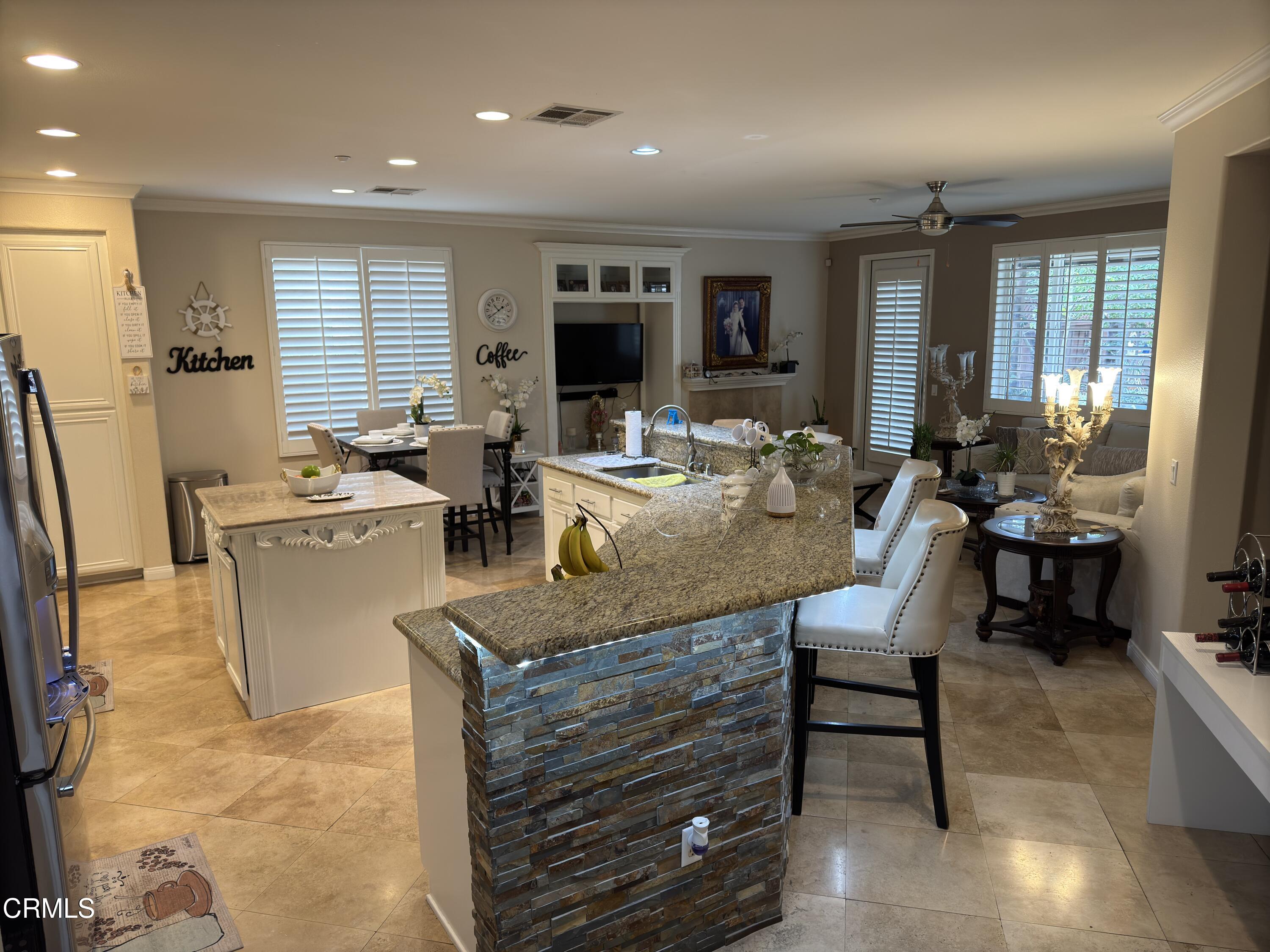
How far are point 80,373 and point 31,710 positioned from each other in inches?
176

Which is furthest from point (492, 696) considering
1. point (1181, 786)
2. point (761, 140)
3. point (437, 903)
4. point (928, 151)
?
point (928, 151)

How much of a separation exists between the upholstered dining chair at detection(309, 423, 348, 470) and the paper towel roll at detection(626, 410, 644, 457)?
191 cm

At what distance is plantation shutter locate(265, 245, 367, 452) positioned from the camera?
6367mm

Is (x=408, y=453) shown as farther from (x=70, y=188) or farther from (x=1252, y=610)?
(x=1252, y=610)

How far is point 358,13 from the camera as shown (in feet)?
7.57

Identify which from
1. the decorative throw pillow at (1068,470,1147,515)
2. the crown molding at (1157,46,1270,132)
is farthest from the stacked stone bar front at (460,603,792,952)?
the decorative throw pillow at (1068,470,1147,515)

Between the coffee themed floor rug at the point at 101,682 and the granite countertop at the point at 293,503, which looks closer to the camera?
the granite countertop at the point at 293,503

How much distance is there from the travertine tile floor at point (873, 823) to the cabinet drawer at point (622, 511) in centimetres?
125

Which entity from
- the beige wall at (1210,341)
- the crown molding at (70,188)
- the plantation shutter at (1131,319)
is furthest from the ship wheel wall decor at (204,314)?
the plantation shutter at (1131,319)

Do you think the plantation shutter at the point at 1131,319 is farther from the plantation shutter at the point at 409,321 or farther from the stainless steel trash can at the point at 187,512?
the stainless steel trash can at the point at 187,512

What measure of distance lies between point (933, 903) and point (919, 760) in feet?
2.77

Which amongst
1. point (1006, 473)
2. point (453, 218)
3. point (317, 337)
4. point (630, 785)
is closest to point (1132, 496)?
point (1006, 473)

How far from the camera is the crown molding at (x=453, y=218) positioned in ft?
19.3

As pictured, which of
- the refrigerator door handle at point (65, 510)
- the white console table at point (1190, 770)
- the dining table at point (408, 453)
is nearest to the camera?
the refrigerator door handle at point (65, 510)
